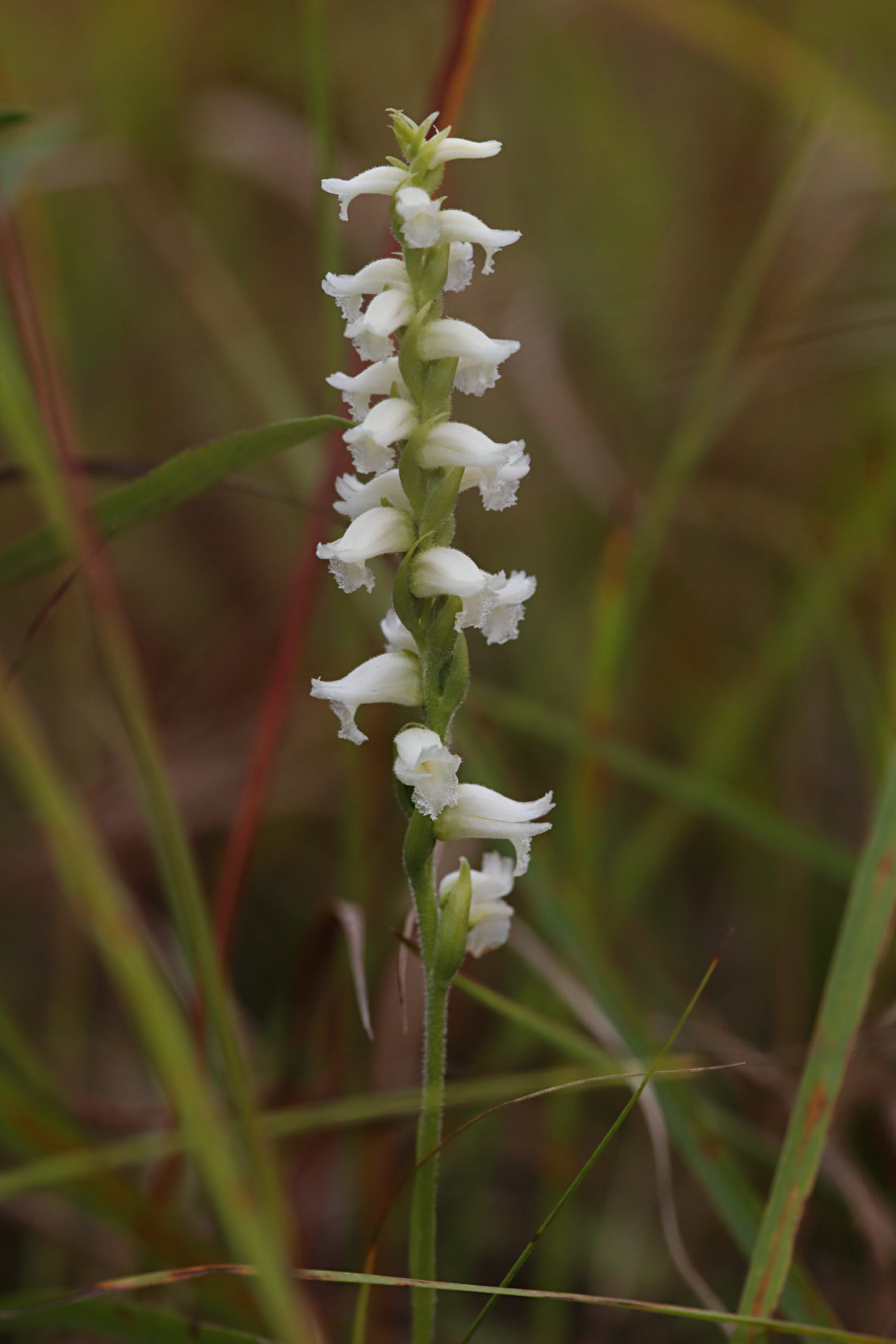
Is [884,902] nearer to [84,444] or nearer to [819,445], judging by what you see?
[819,445]

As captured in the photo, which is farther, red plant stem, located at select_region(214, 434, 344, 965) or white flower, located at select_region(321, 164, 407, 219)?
red plant stem, located at select_region(214, 434, 344, 965)

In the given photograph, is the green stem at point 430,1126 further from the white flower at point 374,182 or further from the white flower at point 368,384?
the white flower at point 374,182

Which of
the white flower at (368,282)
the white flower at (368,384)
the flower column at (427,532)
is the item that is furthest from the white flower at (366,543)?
the white flower at (368,282)

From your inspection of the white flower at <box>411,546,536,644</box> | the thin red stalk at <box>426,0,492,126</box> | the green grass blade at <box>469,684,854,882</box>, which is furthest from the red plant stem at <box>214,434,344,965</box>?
the white flower at <box>411,546,536,644</box>

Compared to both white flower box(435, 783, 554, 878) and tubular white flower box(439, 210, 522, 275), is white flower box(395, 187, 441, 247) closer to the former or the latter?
tubular white flower box(439, 210, 522, 275)

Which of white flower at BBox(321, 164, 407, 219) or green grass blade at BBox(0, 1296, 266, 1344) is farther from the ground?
white flower at BBox(321, 164, 407, 219)

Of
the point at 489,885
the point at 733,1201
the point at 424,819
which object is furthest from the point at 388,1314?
the point at 424,819

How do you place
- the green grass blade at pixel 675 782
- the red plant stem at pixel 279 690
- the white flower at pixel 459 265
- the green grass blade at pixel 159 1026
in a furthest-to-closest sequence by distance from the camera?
1. the green grass blade at pixel 675 782
2. the red plant stem at pixel 279 690
3. the white flower at pixel 459 265
4. the green grass blade at pixel 159 1026
